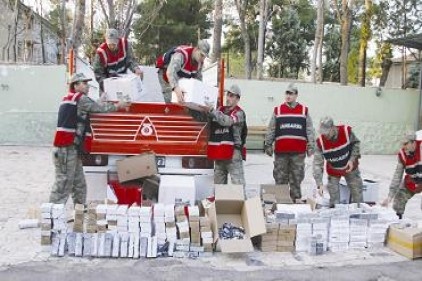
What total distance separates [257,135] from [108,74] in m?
7.44

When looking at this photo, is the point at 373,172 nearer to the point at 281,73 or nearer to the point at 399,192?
the point at 399,192

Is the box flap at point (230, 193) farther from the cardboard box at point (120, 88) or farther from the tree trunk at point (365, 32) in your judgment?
the tree trunk at point (365, 32)

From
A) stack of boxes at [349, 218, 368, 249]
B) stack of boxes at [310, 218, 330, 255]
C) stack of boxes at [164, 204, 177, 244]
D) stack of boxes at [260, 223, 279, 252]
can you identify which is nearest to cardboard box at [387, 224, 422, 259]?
stack of boxes at [349, 218, 368, 249]

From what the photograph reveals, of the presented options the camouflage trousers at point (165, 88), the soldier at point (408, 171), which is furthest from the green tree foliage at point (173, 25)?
the soldier at point (408, 171)

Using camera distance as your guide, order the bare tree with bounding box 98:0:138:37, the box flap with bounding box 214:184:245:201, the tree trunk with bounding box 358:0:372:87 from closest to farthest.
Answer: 1. the box flap with bounding box 214:184:245:201
2. the bare tree with bounding box 98:0:138:37
3. the tree trunk with bounding box 358:0:372:87

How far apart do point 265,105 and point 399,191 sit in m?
8.55

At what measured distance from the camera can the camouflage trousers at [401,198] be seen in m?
6.67

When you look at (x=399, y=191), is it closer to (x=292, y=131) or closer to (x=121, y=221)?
(x=292, y=131)

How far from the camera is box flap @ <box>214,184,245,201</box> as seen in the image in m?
5.89

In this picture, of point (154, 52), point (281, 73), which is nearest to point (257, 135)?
point (154, 52)

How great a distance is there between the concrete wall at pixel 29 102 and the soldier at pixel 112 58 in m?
7.45

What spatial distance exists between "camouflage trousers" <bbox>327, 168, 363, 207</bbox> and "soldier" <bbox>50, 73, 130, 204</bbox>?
2.72 m

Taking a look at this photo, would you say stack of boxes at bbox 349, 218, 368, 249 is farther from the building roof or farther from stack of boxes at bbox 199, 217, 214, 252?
the building roof

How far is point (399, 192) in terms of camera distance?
22.0ft
